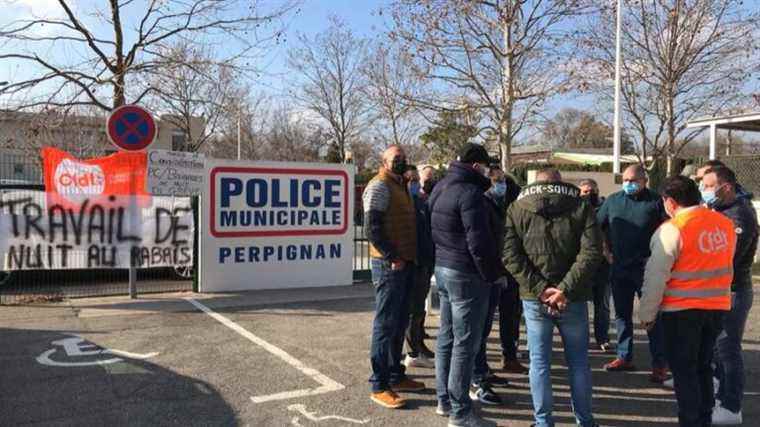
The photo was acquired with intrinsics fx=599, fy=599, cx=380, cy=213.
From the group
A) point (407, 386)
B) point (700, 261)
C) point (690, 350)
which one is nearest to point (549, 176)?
point (700, 261)

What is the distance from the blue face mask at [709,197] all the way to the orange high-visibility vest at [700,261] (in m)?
0.61

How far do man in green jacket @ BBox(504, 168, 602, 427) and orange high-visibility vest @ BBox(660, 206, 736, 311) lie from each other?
0.49 meters

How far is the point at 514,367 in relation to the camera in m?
5.57

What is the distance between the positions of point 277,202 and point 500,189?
470 centimetres

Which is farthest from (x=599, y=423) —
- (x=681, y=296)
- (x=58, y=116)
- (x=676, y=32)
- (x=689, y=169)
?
(x=676, y=32)

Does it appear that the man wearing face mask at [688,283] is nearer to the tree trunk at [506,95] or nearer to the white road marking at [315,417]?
the white road marking at [315,417]

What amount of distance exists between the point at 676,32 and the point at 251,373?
17510 millimetres

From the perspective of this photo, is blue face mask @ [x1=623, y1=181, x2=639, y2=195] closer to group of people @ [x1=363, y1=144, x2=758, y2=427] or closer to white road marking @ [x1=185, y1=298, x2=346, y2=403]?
group of people @ [x1=363, y1=144, x2=758, y2=427]

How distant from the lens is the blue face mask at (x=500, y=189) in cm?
558

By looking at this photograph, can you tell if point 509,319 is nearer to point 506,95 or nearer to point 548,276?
point 548,276

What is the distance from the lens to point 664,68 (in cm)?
1859

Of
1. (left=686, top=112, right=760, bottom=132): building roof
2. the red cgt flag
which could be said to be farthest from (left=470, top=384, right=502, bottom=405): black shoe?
(left=686, top=112, right=760, bottom=132): building roof

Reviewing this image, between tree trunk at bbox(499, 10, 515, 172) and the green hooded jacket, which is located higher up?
tree trunk at bbox(499, 10, 515, 172)

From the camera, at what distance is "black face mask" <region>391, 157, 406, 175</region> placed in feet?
15.6
